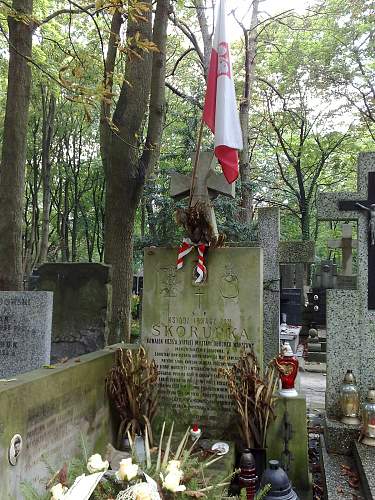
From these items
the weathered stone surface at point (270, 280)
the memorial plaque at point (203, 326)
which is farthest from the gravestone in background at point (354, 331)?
the weathered stone surface at point (270, 280)

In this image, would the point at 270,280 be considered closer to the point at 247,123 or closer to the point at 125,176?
the point at 125,176

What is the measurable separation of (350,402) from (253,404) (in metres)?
1.04

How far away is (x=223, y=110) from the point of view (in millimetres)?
4715

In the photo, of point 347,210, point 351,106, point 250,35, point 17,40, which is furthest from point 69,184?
point 347,210

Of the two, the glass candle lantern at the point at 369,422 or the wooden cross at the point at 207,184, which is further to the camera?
the wooden cross at the point at 207,184

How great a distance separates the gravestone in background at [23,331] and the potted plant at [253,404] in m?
2.08

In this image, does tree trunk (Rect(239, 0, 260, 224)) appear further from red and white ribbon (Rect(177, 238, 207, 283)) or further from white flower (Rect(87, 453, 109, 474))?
white flower (Rect(87, 453, 109, 474))

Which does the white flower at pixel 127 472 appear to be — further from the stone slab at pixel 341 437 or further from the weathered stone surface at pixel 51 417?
the stone slab at pixel 341 437

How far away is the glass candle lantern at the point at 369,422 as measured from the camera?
4.19 m

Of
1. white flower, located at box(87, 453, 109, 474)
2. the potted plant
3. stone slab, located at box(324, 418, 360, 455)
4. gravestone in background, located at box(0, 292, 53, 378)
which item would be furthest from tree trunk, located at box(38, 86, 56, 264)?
white flower, located at box(87, 453, 109, 474)

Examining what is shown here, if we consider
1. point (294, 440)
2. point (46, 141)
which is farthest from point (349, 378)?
point (46, 141)

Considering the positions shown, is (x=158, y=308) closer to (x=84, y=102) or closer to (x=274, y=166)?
(x=84, y=102)

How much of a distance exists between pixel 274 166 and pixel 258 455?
872 inches

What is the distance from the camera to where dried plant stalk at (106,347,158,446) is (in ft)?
14.3
